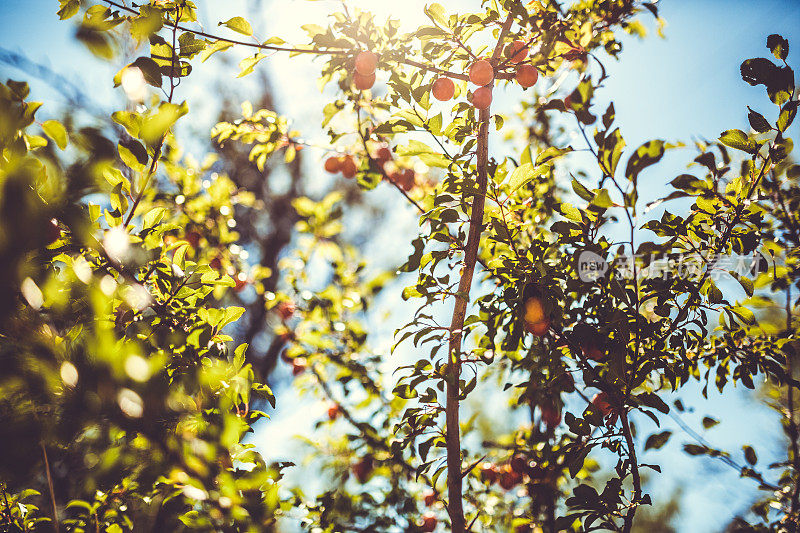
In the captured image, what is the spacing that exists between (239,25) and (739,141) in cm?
113

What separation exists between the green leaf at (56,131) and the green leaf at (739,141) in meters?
1.34

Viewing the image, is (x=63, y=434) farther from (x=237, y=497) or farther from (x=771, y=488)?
(x=771, y=488)

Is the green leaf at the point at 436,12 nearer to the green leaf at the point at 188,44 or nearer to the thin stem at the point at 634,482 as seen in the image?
the green leaf at the point at 188,44

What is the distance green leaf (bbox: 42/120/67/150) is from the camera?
713 millimetres

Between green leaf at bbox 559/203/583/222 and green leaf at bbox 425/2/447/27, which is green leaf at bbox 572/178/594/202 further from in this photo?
green leaf at bbox 425/2/447/27

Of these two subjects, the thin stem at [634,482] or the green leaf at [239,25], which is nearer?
the thin stem at [634,482]

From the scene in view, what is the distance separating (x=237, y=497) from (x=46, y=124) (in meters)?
0.77

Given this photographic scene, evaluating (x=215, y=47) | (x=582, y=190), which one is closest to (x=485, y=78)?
(x=582, y=190)

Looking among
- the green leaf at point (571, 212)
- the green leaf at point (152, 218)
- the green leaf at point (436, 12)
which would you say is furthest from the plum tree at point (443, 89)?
the green leaf at point (152, 218)

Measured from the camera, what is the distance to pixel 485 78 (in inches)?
36.0

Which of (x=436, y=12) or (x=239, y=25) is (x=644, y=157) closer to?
(x=436, y=12)

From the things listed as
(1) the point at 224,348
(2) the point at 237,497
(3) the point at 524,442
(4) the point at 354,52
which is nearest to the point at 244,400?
(2) the point at 237,497

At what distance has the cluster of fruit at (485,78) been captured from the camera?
0.91 meters

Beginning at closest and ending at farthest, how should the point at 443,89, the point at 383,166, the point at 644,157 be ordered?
the point at 644,157
the point at 443,89
the point at 383,166
